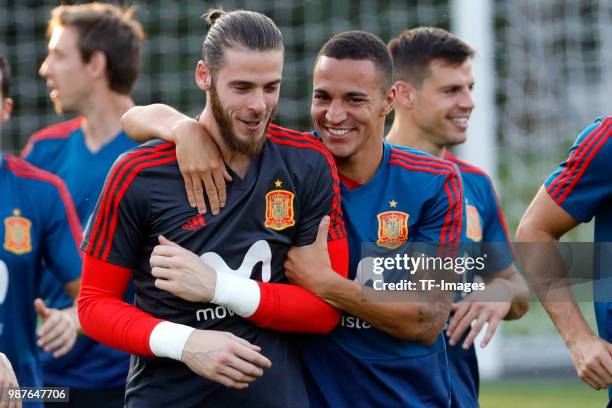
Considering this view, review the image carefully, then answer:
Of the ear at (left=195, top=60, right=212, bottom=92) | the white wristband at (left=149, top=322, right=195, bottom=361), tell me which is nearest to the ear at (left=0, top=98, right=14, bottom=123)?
the ear at (left=195, top=60, right=212, bottom=92)

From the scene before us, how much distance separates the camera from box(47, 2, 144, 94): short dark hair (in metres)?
5.73

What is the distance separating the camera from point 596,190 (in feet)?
11.8

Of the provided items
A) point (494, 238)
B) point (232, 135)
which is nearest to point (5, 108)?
point (232, 135)

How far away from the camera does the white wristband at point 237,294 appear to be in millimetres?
3199

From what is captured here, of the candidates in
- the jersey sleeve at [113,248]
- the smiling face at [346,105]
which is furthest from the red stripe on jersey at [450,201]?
the jersey sleeve at [113,248]

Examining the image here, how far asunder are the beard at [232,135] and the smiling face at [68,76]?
2437 millimetres

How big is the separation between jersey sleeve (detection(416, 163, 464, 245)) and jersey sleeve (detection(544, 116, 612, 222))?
13.9 inches

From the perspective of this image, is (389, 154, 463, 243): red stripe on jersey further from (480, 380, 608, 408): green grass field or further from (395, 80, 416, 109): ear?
(480, 380, 608, 408): green grass field

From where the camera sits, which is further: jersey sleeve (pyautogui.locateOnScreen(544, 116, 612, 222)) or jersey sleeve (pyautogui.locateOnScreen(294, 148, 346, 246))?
jersey sleeve (pyautogui.locateOnScreen(544, 116, 612, 222))

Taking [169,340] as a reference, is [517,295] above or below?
below

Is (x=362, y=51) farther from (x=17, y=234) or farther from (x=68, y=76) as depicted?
(x=68, y=76)

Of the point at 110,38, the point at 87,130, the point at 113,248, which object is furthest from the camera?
the point at 110,38

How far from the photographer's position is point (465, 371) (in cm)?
450

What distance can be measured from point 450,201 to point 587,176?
19.5 inches
